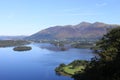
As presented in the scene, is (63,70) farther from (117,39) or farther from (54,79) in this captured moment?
(117,39)

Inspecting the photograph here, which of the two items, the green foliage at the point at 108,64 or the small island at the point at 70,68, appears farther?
the small island at the point at 70,68

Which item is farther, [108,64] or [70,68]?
[70,68]

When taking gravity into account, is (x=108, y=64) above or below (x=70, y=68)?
above

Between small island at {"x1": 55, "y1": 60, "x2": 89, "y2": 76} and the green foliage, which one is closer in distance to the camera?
the green foliage

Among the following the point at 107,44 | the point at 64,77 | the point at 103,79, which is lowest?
the point at 64,77

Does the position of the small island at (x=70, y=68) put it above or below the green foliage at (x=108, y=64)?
below

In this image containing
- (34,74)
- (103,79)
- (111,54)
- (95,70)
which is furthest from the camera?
(34,74)

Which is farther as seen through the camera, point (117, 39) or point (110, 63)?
point (117, 39)

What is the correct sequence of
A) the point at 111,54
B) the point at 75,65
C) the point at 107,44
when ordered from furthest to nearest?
the point at 75,65 → the point at 107,44 → the point at 111,54

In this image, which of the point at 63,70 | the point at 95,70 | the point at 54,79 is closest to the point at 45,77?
the point at 54,79

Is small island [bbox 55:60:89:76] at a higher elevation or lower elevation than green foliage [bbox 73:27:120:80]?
lower

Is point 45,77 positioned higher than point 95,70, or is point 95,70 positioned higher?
point 95,70
